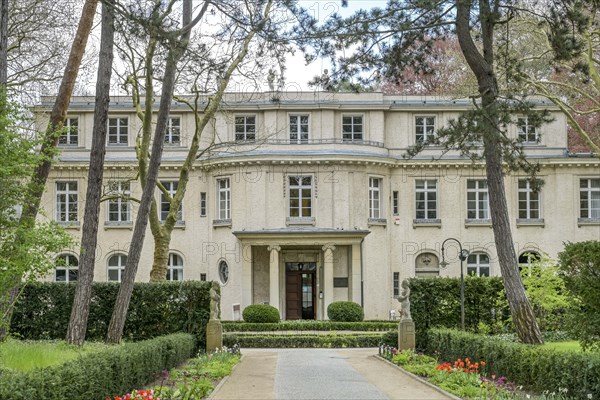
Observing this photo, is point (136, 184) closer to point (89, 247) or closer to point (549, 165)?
point (549, 165)

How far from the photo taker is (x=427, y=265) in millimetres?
41000

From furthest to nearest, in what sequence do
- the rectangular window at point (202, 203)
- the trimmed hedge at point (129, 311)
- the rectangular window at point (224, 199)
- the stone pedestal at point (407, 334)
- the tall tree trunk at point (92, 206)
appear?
1. the rectangular window at point (202, 203)
2. the rectangular window at point (224, 199)
3. the stone pedestal at point (407, 334)
4. the trimmed hedge at point (129, 311)
5. the tall tree trunk at point (92, 206)

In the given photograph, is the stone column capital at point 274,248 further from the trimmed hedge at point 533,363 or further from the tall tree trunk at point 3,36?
the tall tree trunk at point 3,36

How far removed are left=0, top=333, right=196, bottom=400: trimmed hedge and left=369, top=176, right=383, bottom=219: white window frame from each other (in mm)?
21464

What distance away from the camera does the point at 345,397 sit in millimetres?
15227

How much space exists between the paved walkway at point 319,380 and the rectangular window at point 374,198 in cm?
1600

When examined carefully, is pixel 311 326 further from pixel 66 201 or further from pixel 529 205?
pixel 66 201

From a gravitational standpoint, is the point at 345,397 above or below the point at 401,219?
below

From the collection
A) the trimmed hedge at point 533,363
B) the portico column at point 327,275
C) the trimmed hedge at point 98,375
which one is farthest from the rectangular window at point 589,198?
the trimmed hedge at point 98,375

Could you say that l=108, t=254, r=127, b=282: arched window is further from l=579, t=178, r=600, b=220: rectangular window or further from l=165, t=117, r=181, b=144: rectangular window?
l=579, t=178, r=600, b=220: rectangular window

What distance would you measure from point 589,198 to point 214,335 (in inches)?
907

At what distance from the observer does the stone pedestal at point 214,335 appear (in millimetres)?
23781

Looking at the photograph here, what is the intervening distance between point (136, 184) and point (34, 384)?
31700 millimetres

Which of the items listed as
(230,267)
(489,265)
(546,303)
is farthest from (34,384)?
(489,265)
